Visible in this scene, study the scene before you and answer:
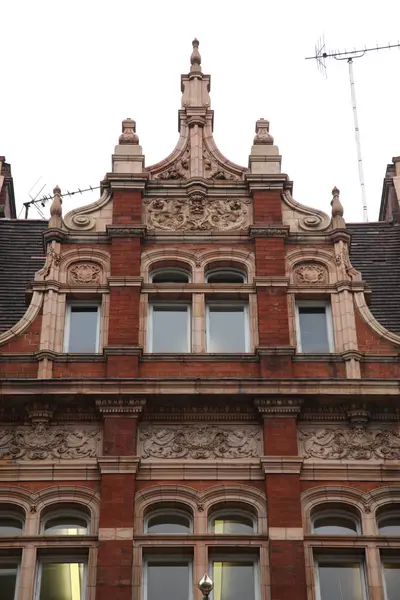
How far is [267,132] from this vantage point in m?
28.1

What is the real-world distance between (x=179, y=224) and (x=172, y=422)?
5.38 meters

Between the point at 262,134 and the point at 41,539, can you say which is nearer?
the point at 41,539

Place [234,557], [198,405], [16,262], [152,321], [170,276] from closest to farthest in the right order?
1. [234,557]
2. [198,405]
3. [152,321]
4. [170,276]
5. [16,262]

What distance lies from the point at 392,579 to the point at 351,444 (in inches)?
106

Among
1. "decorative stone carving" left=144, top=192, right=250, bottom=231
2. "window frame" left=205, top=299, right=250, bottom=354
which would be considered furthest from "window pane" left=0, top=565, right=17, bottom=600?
"decorative stone carving" left=144, top=192, right=250, bottom=231

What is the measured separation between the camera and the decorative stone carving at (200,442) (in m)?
22.2

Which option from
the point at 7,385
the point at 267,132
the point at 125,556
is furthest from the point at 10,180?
the point at 125,556

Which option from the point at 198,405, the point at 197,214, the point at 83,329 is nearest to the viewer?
the point at 198,405

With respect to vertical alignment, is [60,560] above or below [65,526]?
below

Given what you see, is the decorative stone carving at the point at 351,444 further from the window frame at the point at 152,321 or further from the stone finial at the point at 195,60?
the stone finial at the point at 195,60

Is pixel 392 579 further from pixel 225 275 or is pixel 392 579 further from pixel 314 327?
pixel 225 275

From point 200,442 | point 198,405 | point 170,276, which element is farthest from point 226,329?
point 200,442

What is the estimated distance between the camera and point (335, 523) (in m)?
21.9

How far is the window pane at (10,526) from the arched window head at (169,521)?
2.36 meters
